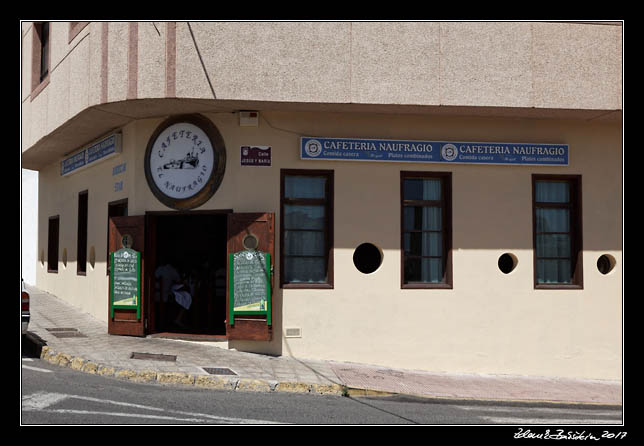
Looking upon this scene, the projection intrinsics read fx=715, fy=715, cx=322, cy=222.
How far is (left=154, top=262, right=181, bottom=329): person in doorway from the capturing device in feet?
43.8

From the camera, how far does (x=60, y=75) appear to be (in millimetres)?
14250

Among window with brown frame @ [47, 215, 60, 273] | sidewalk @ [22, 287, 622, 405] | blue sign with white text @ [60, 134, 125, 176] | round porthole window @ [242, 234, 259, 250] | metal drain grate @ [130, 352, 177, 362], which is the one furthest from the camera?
window with brown frame @ [47, 215, 60, 273]

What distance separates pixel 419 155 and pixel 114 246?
18.9 ft

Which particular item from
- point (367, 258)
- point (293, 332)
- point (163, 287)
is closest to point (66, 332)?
point (163, 287)

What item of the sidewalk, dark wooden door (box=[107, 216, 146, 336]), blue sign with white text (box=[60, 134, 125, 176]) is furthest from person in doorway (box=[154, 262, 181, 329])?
blue sign with white text (box=[60, 134, 125, 176])

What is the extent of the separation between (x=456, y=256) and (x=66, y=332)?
7086 mm

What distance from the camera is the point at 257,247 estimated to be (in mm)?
11852

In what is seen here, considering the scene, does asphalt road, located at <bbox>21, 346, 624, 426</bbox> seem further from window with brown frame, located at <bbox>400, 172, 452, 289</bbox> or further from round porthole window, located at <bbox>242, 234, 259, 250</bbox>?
window with brown frame, located at <bbox>400, 172, 452, 289</bbox>

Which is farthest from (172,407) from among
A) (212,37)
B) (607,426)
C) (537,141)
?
(537,141)

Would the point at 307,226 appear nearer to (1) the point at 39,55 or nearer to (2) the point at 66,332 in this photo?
(2) the point at 66,332

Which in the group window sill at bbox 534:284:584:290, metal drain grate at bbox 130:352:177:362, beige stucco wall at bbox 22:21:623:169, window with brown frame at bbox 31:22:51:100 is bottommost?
metal drain grate at bbox 130:352:177:362

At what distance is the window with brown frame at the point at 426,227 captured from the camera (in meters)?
12.6

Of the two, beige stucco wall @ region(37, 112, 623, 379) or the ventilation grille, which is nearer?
the ventilation grille

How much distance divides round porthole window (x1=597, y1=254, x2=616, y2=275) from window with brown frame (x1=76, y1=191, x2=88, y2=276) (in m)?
11.2
